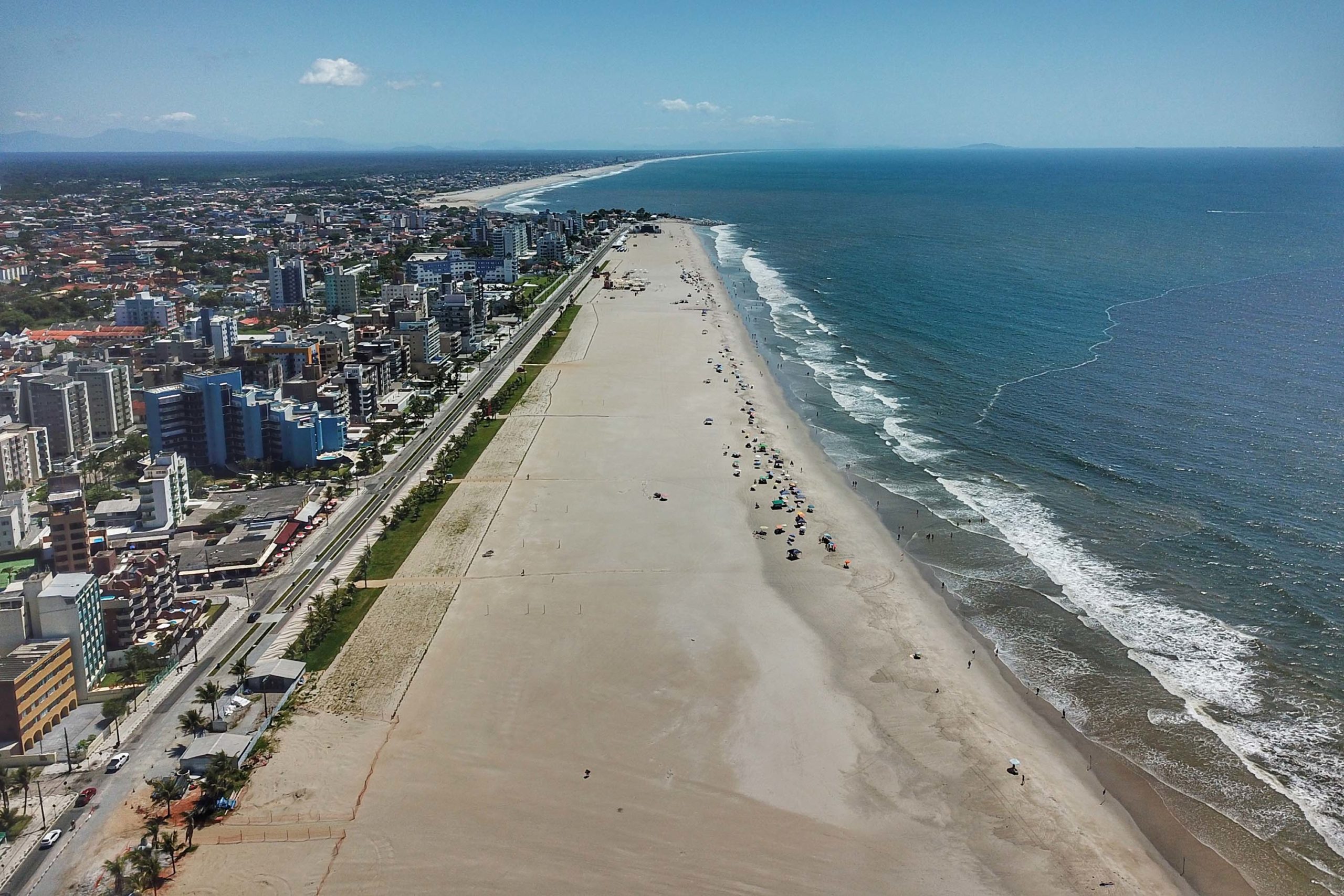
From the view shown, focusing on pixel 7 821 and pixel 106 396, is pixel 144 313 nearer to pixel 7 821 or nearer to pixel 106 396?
pixel 106 396

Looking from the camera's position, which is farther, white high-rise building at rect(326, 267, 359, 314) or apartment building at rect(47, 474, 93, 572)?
white high-rise building at rect(326, 267, 359, 314)

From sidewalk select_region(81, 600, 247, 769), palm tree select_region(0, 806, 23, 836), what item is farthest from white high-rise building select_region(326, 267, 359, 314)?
palm tree select_region(0, 806, 23, 836)

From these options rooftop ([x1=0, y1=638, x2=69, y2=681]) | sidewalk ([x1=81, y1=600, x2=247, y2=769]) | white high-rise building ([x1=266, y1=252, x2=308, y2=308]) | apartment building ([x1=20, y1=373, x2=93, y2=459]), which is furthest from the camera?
white high-rise building ([x1=266, y1=252, x2=308, y2=308])

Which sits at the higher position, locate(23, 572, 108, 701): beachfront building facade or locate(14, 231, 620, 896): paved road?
locate(23, 572, 108, 701): beachfront building facade

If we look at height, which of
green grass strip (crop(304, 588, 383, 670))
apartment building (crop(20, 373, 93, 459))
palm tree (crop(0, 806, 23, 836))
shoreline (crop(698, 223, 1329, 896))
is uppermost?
apartment building (crop(20, 373, 93, 459))

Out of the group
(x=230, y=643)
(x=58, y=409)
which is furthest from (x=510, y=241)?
(x=230, y=643)

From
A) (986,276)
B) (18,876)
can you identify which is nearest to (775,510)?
(18,876)

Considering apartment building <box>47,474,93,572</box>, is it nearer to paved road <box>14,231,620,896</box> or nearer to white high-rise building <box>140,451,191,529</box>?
white high-rise building <box>140,451,191,529</box>
